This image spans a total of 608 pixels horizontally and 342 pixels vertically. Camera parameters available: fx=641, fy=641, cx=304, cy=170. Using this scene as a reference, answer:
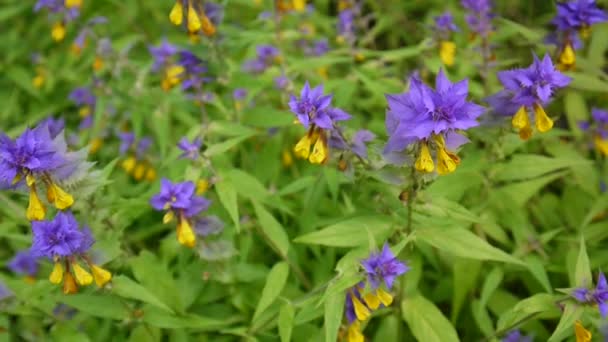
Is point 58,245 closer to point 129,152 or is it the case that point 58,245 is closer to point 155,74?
point 129,152

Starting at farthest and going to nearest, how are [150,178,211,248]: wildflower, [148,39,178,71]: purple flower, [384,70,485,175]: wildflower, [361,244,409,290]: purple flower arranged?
[148,39,178,71]: purple flower → [150,178,211,248]: wildflower → [361,244,409,290]: purple flower → [384,70,485,175]: wildflower

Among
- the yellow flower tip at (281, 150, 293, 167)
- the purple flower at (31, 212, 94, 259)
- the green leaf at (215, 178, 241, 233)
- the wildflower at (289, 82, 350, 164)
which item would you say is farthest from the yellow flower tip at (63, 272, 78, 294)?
the yellow flower tip at (281, 150, 293, 167)

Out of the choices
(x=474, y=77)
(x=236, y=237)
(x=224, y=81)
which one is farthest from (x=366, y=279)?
(x=474, y=77)

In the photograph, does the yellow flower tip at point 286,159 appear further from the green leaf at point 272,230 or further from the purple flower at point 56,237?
the purple flower at point 56,237

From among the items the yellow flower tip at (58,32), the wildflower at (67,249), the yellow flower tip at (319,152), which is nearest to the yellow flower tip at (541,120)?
the yellow flower tip at (319,152)

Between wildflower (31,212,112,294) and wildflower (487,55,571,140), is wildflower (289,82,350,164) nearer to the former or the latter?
wildflower (487,55,571,140)
